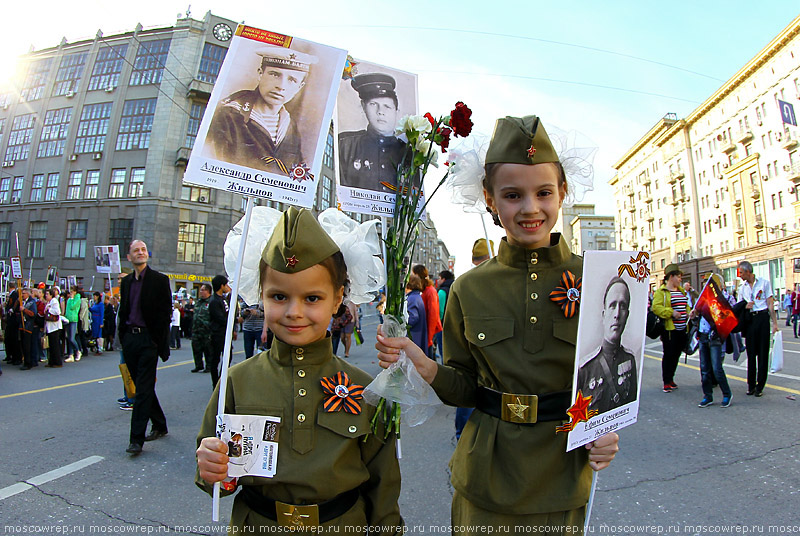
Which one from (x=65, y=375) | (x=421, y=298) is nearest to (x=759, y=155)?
(x=421, y=298)

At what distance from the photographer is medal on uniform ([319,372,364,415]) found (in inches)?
67.5

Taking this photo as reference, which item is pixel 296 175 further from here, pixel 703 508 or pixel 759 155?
pixel 759 155

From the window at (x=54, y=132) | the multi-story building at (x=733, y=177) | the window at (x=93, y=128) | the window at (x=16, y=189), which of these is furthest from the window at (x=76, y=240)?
the multi-story building at (x=733, y=177)

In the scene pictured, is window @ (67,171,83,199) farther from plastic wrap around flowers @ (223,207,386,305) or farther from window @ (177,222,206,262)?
plastic wrap around flowers @ (223,207,386,305)

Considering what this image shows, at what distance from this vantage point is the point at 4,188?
4038 cm

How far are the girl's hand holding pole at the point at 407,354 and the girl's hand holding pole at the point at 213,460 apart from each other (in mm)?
592

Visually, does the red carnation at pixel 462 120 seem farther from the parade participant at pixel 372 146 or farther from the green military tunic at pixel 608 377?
the green military tunic at pixel 608 377

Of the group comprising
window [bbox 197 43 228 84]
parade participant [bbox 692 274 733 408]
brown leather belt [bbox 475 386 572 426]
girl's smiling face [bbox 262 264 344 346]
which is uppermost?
window [bbox 197 43 228 84]

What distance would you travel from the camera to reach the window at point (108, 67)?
37.7 meters

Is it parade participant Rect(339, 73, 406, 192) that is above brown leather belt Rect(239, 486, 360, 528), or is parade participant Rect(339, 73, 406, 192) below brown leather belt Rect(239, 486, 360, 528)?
above

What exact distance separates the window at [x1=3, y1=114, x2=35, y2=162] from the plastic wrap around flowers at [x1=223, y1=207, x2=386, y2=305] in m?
49.6

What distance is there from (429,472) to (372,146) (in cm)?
299

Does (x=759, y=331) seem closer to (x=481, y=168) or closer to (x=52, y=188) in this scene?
(x=481, y=168)

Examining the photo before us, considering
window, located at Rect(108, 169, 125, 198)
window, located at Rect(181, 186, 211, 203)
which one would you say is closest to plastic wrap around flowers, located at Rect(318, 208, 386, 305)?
window, located at Rect(181, 186, 211, 203)
